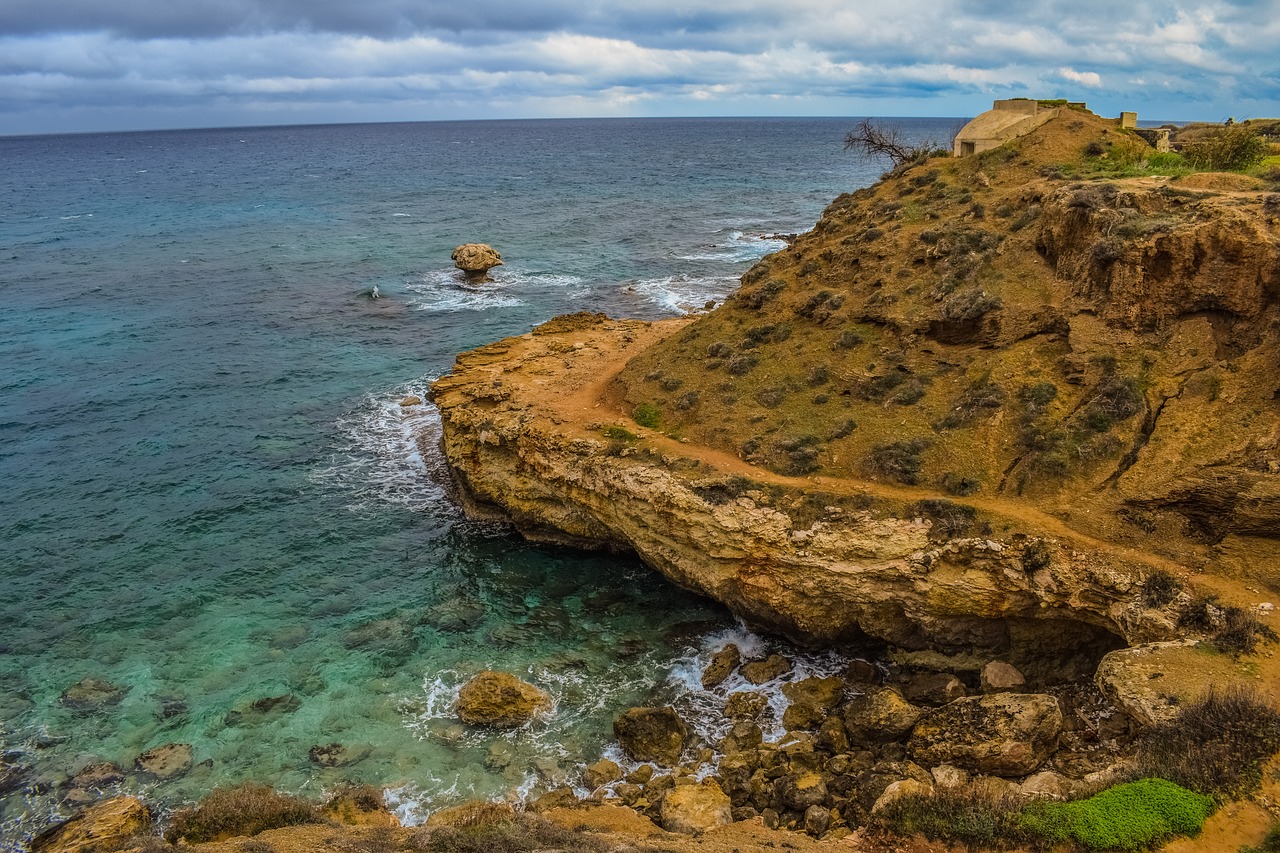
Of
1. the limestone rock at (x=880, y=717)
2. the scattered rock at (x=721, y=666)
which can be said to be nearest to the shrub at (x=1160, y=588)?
the limestone rock at (x=880, y=717)

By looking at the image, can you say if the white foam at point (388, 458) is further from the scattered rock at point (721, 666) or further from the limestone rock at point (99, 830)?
the limestone rock at point (99, 830)

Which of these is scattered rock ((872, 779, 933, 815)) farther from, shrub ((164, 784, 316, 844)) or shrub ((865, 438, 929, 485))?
shrub ((164, 784, 316, 844))

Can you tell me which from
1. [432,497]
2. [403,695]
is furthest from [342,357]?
[403,695]

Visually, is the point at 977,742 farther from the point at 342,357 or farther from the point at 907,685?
the point at 342,357

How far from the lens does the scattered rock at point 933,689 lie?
67.8 ft

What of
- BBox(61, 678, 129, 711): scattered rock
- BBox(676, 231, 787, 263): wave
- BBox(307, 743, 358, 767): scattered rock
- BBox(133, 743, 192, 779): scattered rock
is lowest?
BBox(307, 743, 358, 767): scattered rock

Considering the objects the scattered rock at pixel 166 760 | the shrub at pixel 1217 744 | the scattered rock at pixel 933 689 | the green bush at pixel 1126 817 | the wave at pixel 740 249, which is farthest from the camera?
the wave at pixel 740 249

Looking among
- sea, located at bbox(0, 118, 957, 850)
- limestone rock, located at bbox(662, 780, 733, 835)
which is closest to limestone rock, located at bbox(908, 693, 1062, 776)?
sea, located at bbox(0, 118, 957, 850)

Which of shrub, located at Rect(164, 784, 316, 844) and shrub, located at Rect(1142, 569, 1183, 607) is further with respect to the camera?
shrub, located at Rect(1142, 569, 1183, 607)

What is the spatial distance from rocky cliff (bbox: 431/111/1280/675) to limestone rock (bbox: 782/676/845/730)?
165cm

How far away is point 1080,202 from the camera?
26125 millimetres

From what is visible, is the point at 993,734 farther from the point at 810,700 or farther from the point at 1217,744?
the point at 810,700

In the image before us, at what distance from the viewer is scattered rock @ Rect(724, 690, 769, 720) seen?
21.5m

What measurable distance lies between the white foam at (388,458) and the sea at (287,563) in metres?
0.15
